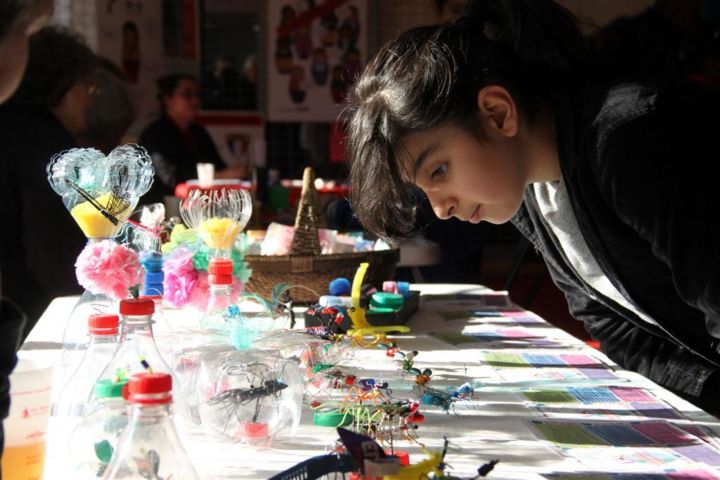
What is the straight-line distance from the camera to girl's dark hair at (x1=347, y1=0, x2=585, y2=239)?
4.59ft

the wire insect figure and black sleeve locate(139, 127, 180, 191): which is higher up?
black sleeve locate(139, 127, 180, 191)

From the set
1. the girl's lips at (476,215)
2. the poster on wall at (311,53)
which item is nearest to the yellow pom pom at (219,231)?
the girl's lips at (476,215)

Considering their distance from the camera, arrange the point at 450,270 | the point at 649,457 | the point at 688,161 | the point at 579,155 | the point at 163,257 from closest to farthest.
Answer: the point at 649,457 → the point at 688,161 → the point at 579,155 → the point at 163,257 → the point at 450,270

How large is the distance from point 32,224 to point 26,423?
1.99 metres

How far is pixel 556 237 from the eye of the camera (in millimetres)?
1729

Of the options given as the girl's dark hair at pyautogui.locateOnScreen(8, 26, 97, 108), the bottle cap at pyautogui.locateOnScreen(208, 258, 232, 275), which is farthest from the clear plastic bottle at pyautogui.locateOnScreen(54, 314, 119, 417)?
the girl's dark hair at pyautogui.locateOnScreen(8, 26, 97, 108)

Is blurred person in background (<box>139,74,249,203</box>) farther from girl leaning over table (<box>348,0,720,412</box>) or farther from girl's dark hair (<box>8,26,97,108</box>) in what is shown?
girl leaning over table (<box>348,0,720,412</box>)

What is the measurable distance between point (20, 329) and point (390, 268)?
1.51m

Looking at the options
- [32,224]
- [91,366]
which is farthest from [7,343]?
[32,224]

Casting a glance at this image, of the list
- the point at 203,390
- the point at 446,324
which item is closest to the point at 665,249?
the point at 203,390

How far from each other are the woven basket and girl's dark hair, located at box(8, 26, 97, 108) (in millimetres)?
1344

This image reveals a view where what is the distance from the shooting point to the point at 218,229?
5.41 feet

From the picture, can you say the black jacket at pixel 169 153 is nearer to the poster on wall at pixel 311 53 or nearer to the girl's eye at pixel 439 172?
the poster on wall at pixel 311 53

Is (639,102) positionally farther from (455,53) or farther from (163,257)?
(163,257)
